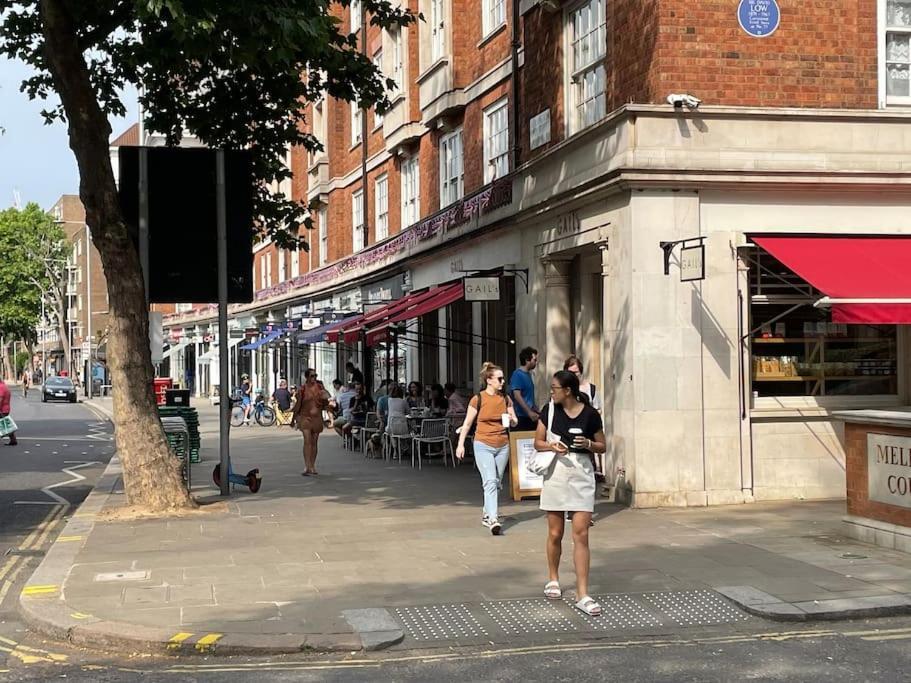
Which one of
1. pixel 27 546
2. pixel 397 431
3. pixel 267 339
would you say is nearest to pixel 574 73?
pixel 397 431

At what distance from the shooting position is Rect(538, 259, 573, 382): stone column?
1691 centimetres

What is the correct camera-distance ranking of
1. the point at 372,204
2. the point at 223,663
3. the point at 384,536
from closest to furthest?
1. the point at 223,663
2. the point at 384,536
3. the point at 372,204

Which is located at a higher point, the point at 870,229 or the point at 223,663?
the point at 870,229

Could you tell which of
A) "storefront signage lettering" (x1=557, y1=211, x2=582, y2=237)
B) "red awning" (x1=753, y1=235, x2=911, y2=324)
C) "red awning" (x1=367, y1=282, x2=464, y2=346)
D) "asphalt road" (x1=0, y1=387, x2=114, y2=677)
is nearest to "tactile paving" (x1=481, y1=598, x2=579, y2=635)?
"asphalt road" (x1=0, y1=387, x2=114, y2=677)

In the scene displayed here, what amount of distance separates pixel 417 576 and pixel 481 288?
9.13 m

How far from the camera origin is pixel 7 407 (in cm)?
2439

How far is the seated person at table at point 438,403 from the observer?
66.8 ft

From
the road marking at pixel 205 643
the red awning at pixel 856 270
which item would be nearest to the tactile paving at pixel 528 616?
the road marking at pixel 205 643

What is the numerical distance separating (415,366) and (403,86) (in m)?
7.06

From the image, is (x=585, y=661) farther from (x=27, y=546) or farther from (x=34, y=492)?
(x=34, y=492)

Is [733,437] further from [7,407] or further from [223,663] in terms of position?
[7,407]

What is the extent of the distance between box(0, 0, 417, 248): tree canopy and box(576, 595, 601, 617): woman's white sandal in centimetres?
621

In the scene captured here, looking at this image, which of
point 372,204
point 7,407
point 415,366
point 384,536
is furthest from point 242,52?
point 372,204

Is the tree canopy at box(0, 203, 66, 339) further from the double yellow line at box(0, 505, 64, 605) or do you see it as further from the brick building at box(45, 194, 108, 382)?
the double yellow line at box(0, 505, 64, 605)
